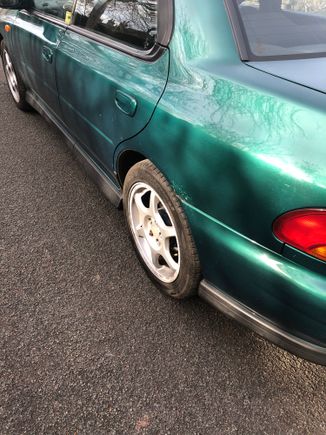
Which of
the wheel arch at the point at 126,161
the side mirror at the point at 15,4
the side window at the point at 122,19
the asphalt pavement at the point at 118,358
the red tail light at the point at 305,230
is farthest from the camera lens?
the side mirror at the point at 15,4

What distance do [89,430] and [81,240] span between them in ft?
3.94

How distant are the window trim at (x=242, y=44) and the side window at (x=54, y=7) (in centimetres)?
147

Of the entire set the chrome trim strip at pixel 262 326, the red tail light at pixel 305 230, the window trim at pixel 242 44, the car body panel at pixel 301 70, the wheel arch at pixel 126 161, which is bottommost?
the chrome trim strip at pixel 262 326

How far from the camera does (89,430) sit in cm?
149

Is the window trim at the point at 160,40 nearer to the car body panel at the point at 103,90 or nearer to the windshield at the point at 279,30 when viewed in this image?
the car body panel at the point at 103,90

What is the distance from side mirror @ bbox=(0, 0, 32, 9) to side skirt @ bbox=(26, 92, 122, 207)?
818mm

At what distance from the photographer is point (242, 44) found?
1435 mm

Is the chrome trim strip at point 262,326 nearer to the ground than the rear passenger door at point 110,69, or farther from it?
nearer to the ground

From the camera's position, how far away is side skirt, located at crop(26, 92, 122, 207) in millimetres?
2295

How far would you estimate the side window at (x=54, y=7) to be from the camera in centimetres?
258

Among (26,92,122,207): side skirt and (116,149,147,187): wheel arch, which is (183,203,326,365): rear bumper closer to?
(116,149,147,187): wheel arch

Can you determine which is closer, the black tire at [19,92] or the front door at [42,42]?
the front door at [42,42]

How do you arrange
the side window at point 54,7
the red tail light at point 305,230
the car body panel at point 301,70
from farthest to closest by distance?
1. the side window at point 54,7
2. the car body panel at point 301,70
3. the red tail light at point 305,230

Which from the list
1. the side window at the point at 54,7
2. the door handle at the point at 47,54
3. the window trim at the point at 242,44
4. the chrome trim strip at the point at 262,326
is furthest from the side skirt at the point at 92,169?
the window trim at the point at 242,44
